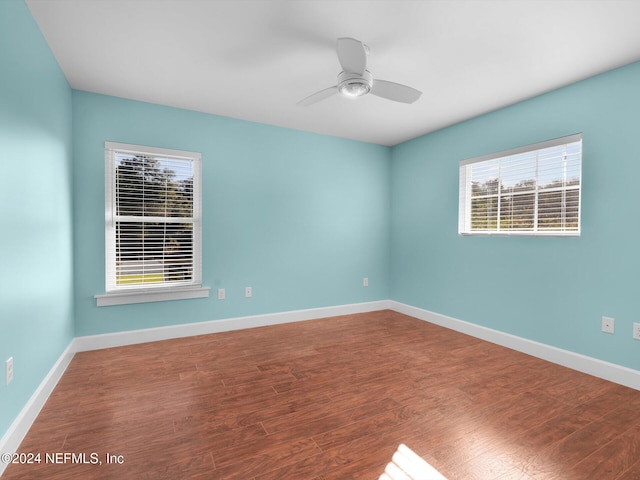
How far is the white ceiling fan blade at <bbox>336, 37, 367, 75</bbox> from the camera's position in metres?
1.93

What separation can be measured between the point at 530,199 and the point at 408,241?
1.76 metres

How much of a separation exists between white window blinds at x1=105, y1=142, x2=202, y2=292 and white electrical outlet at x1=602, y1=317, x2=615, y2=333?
12.9 feet

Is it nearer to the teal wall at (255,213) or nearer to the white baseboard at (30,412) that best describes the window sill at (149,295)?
the teal wall at (255,213)

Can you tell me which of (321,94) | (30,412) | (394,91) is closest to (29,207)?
(30,412)

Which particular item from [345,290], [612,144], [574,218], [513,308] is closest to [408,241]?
[345,290]

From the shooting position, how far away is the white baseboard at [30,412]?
1.60 meters

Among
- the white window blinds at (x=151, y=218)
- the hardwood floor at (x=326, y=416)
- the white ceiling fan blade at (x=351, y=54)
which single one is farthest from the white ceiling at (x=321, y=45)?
the hardwood floor at (x=326, y=416)

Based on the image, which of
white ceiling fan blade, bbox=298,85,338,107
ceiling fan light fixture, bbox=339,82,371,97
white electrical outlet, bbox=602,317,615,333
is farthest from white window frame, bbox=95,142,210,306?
white electrical outlet, bbox=602,317,615,333

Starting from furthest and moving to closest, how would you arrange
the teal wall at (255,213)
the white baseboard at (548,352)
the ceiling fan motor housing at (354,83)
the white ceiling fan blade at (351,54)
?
1. the teal wall at (255,213)
2. the white baseboard at (548,352)
3. the ceiling fan motor housing at (354,83)
4. the white ceiling fan blade at (351,54)

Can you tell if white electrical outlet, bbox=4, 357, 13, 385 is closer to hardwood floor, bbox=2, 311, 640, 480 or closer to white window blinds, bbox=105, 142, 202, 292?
hardwood floor, bbox=2, 311, 640, 480

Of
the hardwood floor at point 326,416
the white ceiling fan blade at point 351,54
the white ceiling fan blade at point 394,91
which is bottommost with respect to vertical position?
the hardwood floor at point 326,416

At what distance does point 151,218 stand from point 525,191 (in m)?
3.95

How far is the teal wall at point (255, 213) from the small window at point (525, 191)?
1.44m

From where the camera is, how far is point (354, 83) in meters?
2.27
